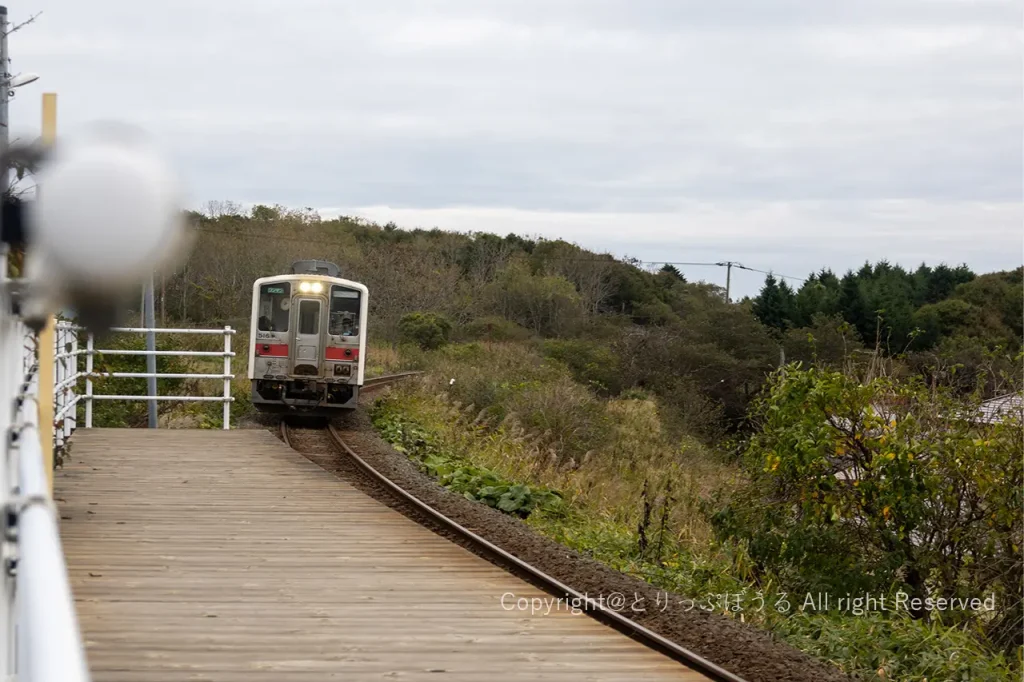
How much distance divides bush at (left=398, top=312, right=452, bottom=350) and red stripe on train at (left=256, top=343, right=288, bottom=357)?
75.1 feet

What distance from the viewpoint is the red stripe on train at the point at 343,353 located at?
18.3 m

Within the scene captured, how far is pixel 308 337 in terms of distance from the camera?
18.2 metres

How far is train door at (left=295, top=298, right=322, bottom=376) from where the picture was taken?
1819cm

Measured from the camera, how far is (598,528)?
1163 centimetres

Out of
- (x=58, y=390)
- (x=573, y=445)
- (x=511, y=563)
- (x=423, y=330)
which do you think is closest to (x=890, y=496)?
(x=511, y=563)

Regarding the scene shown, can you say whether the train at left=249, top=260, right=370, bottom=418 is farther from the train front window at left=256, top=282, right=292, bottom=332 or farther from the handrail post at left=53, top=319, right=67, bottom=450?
the handrail post at left=53, top=319, right=67, bottom=450

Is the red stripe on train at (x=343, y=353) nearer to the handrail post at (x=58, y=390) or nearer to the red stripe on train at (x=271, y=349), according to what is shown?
the red stripe on train at (x=271, y=349)

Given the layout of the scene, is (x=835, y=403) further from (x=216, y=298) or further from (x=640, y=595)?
(x=216, y=298)

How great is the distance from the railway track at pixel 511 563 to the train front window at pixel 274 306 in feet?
11.7

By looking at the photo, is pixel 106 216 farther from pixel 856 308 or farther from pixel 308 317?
pixel 856 308

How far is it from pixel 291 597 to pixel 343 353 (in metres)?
12.2

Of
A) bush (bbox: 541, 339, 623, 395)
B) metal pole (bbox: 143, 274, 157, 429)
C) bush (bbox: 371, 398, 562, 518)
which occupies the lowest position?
bush (bbox: 541, 339, 623, 395)

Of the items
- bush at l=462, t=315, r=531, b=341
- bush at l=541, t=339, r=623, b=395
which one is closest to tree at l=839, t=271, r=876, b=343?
bush at l=541, t=339, r=623, b=395

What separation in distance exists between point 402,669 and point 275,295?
13.9 m
